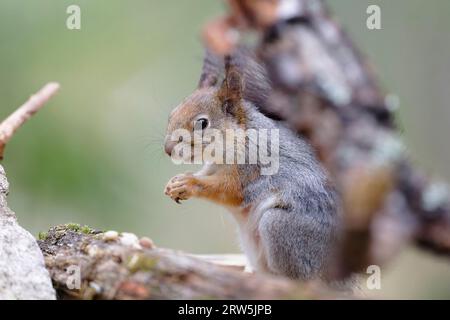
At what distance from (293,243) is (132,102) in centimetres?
284

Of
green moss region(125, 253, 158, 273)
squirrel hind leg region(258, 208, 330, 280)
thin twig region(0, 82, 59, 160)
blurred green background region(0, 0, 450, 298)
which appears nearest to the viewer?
green moss region(125, 253, 158, 273)

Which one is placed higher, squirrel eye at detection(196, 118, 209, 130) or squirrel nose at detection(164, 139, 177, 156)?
squirrel eye at detection(196, 118, 209, 130)

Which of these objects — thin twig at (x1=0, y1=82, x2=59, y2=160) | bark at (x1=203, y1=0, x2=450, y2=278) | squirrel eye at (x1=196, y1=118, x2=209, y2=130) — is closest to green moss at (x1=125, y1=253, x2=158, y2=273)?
bark at (x1=203, y1=0, x2=450, y2=278)

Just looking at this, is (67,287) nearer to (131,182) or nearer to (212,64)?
(212,64)

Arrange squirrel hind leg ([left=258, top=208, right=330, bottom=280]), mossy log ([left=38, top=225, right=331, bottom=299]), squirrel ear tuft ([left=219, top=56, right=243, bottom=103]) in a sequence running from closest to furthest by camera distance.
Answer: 1. mossy log ([left=38, top=225, right=331, bottom=299])
2. squirrel hind leg ([left=258, top=208, right=330, bottom=280])
3. squirrel ear tuft ([left=219, top=56, right=243, bottom=103])

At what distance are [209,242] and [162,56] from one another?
158 cm

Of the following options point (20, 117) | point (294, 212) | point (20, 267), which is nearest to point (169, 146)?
point (294, 212)

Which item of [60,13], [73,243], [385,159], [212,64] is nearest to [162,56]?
[60,13]

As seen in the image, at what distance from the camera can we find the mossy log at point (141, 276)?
5.46 ft

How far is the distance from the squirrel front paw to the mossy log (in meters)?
0.66

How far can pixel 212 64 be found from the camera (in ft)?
9.12

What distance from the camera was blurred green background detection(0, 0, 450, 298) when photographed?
161 inches

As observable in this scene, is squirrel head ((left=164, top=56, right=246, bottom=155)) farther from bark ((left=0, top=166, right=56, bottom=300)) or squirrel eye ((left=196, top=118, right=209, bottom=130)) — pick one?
bark ((left=0, top=166, right=56, bottom=300))

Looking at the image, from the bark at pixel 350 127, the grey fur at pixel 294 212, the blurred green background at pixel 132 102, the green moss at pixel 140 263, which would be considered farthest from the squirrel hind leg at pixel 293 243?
the blurred green background at pixel 132 102
